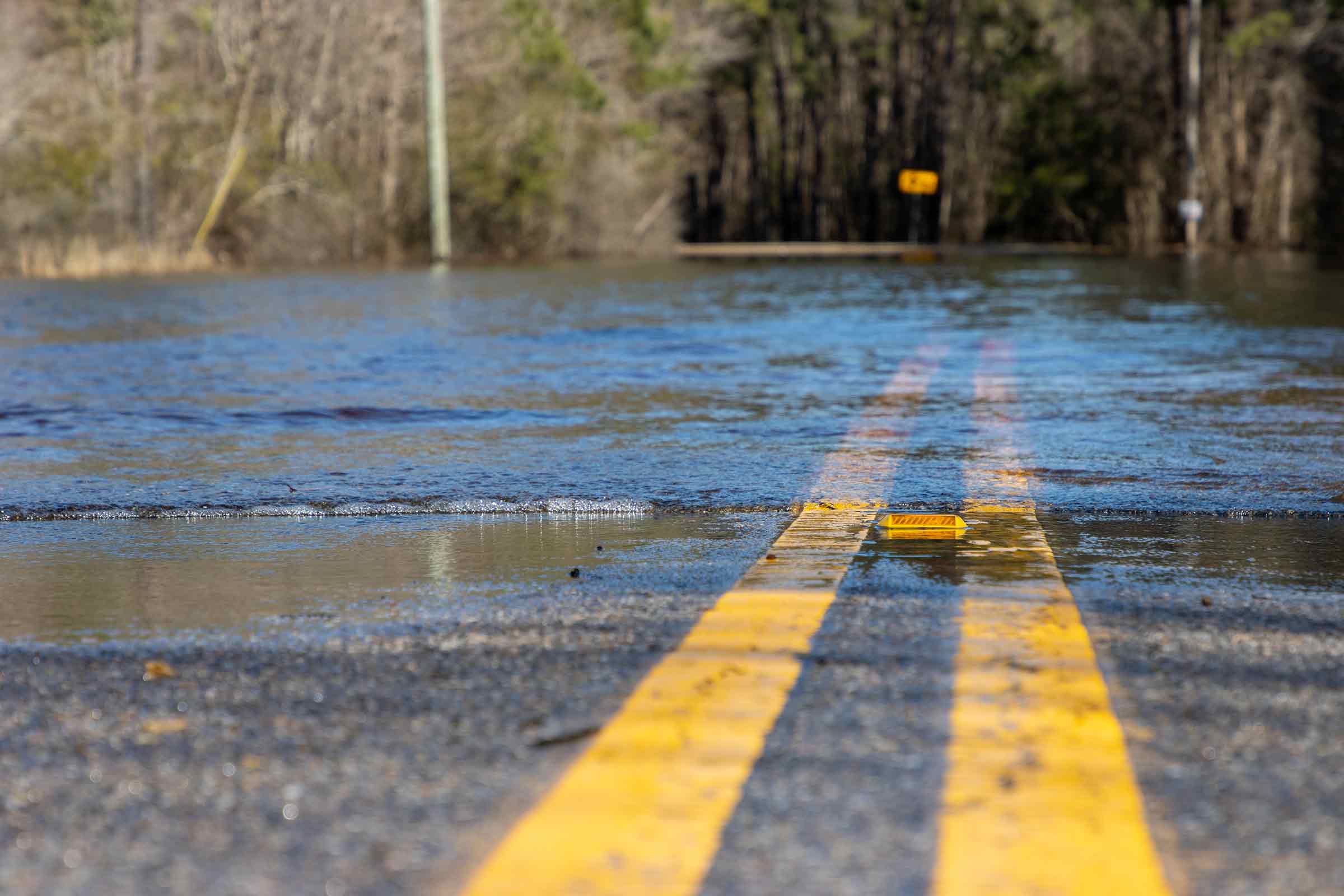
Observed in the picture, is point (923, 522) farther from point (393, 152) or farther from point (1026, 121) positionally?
point (1026, 121)

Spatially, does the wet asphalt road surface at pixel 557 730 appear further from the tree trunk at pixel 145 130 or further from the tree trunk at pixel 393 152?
the tree trunk at pixel 393 152

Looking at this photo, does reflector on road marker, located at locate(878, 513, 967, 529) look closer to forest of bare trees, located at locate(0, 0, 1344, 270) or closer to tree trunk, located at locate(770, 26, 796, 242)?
forest of bare trees, located at locate(0, 0, 1344, 270)

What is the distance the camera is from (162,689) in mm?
3189

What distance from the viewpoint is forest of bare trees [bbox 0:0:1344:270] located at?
117 feet

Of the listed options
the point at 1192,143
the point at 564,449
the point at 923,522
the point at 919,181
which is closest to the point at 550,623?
the point at 923,522

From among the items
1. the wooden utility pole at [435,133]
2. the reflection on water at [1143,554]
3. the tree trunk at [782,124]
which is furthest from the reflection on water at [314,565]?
the tree trunk at [782,124]

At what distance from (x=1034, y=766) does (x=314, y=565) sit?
7.49ft

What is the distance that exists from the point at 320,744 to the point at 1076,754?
1.05 m

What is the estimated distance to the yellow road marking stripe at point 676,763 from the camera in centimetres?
228

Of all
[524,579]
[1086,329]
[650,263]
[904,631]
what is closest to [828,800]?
[904,631]

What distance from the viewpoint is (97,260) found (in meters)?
28.3

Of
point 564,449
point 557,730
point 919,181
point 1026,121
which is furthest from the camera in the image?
point 1026,121

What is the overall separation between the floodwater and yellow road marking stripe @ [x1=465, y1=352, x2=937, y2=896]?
47 cm

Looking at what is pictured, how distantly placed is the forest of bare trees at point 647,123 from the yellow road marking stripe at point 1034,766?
25851 mm
